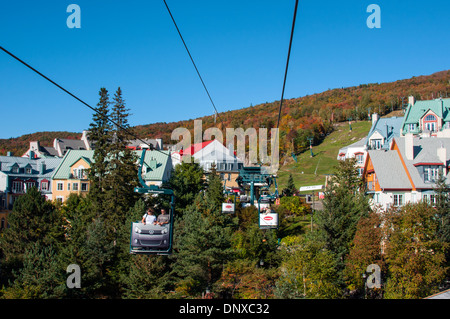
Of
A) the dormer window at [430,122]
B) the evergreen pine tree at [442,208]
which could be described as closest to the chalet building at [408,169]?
the evergreen pine tree at [442,208]

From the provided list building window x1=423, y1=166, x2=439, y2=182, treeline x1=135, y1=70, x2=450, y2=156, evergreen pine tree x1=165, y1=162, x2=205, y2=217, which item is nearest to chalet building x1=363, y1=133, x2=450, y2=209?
building window x1=423, y1=166, x2=439, y2=182

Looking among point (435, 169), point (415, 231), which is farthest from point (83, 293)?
point (435, 169)

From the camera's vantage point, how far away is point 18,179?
67.9 m

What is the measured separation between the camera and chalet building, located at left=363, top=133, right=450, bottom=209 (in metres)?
40.8

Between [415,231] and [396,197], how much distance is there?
9.59 meters

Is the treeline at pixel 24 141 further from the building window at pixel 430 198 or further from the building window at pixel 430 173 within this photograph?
the building window at pixel 430 198

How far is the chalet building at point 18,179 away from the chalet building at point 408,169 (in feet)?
177

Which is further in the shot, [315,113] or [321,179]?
[315,113]

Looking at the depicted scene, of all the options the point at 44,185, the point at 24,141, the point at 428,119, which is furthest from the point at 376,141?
the point at 24,141

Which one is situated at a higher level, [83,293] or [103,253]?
[103,253]

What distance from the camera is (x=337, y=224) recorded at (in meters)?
40.3

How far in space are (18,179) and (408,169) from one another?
62.0 metres

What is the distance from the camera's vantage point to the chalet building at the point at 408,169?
40.8m
